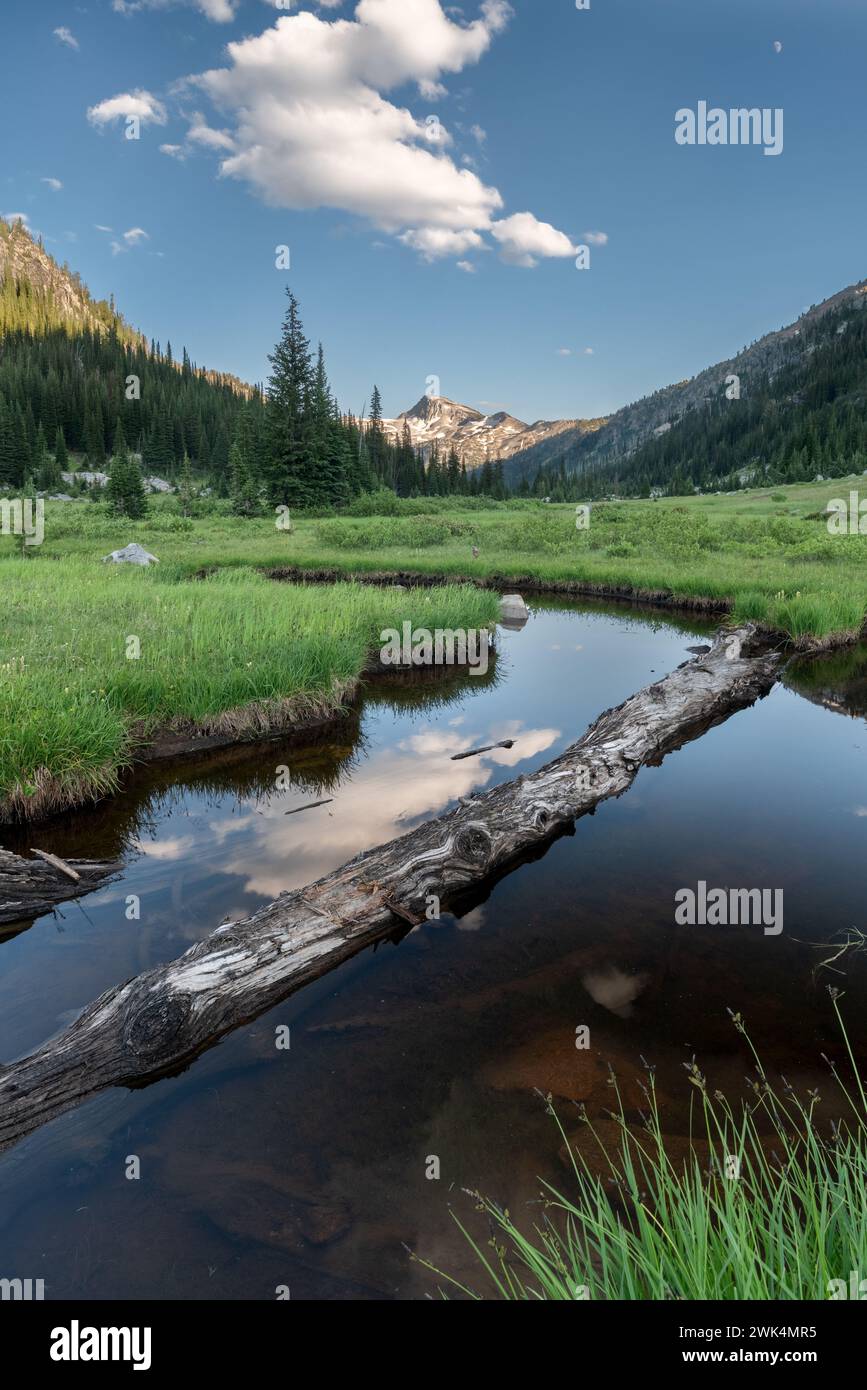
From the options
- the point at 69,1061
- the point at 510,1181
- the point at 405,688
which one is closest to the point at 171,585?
the point at 405,688

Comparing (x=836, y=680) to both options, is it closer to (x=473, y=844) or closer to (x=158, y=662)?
(x=473, y=844)

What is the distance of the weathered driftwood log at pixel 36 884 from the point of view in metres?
6.28

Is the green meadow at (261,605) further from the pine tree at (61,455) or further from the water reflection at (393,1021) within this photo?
the pine tree at (61,455)

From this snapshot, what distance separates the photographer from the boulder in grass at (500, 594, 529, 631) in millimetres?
22638

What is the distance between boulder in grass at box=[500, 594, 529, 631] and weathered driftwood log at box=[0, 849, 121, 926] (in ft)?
56.5

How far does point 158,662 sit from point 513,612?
14007 mm

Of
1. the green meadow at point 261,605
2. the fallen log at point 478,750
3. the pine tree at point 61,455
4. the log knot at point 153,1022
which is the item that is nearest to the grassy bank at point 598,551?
the green meadow at point 261,605

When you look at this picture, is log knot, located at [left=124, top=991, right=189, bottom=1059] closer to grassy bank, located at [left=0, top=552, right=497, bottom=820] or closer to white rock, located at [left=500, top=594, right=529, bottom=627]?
grassy bank, located at [left=0, top=552, right=497, bottom=820]

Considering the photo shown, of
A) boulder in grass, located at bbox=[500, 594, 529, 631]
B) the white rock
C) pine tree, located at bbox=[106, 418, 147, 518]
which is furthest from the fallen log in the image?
pine tree, located at bbox=[106, 418, 147, 518]

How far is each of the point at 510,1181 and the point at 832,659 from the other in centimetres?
1728

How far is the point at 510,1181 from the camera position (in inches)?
148
